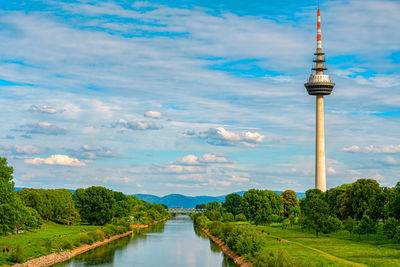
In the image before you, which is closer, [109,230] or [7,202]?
[7,202]

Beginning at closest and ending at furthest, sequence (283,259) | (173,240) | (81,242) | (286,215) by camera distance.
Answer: (283,259) < (81,242) < (173,240) < (286,215)

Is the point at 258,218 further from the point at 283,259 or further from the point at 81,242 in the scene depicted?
the point at 283,259

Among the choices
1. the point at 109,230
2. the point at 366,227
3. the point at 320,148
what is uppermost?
the point at 320,148

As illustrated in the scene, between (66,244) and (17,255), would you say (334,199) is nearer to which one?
(66,244)

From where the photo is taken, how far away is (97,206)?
142875mm

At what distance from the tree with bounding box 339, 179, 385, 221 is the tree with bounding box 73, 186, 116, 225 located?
6936cm

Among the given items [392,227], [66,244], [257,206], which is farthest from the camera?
[257,206]

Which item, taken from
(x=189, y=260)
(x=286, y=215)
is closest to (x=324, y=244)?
(x=189, y=260)

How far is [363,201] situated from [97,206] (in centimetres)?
7791

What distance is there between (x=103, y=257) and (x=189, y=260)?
56.2 ft

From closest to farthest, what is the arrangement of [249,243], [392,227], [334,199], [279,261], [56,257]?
[279,261], [249,243], [56,257], [392,227], [334,199]

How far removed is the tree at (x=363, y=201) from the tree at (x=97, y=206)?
228ft

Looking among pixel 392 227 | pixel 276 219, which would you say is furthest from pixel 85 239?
pixel 276 219

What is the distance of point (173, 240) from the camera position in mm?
131625
